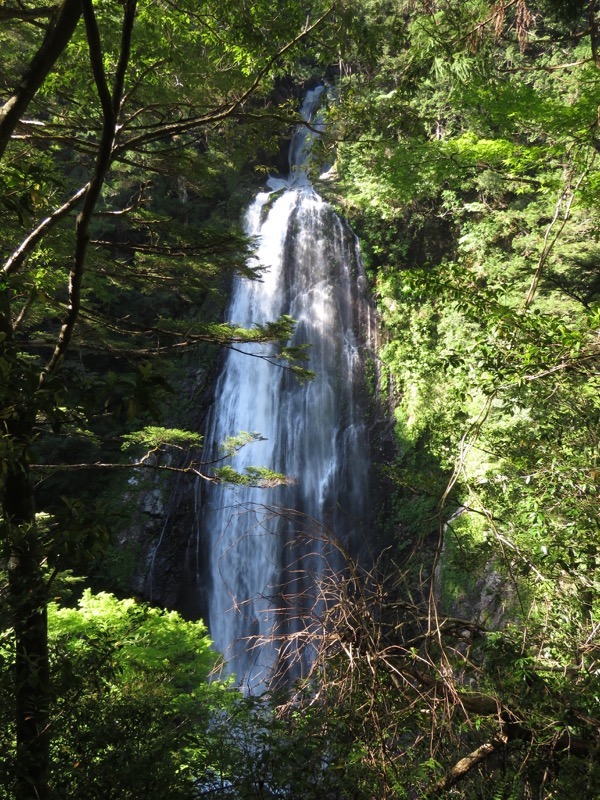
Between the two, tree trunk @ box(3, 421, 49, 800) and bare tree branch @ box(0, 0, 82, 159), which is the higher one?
bare tree branch @ box(0, 0, 82, 159)

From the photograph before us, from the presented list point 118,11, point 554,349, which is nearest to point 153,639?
point 554,349

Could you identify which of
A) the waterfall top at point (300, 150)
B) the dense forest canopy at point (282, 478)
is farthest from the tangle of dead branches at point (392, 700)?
the waterfall top at point (300, 150)

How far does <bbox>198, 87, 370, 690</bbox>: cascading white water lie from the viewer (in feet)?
43.0

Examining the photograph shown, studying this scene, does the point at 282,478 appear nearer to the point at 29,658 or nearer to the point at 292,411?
the point at 29,658

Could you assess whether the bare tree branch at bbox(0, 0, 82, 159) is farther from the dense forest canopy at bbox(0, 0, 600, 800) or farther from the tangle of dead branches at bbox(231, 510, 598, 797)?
the tangle of dead branches at bbox(231, 510, 598, 797)

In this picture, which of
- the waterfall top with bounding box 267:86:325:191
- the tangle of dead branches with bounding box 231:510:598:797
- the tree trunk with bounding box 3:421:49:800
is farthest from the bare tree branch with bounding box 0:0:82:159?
the waterfall top with bounding box 267:86:325:191

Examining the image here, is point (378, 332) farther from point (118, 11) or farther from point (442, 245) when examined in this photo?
point (118, 11)

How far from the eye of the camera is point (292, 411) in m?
14.6

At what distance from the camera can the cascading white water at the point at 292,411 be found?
13109 mm

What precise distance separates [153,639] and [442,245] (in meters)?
13.3

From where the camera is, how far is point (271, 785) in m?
2.42

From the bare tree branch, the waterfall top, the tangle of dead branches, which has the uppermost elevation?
the waterfall top

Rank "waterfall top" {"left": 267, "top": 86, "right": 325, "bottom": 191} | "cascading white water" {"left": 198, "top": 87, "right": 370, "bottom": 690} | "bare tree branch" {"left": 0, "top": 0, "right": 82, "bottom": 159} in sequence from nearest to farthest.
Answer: "bare tree branch" {"left": 0, "top": 0, "right": 82, "bottom": 159} < "cascading white water" {"left": 198, "top": 87, "right": 370, "bottom": 690} < "waterfall top" {"left": 267, "top": 86, "right": 325, "bottom": 191}

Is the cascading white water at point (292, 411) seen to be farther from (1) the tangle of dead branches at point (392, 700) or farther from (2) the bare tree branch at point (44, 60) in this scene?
(2) the bare tree branch at point (44, 60)
